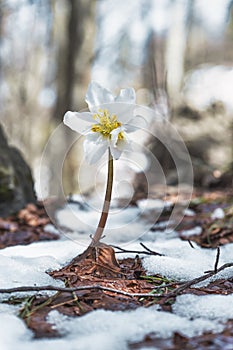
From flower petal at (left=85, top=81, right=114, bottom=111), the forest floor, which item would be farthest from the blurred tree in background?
the forest floor

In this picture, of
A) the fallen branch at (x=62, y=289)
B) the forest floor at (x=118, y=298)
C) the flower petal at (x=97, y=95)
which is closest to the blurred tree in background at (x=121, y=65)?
the flower petal at (x=97, y=95)

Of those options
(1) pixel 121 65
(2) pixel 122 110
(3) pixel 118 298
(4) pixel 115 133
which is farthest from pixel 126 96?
(1) pixel 121 65

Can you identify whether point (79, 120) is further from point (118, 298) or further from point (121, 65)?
point (121, 65)

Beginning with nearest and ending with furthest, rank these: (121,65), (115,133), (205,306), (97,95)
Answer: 1. (205,306)
2. (115,133)
3. (97,95)
4. (121,65)

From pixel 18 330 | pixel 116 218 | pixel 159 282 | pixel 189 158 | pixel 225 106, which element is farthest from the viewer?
pixel 225 106

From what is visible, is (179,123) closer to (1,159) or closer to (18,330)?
(1,159)

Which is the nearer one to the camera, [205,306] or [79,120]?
[205,306]

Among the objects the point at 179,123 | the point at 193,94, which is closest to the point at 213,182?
the point at 179,123
